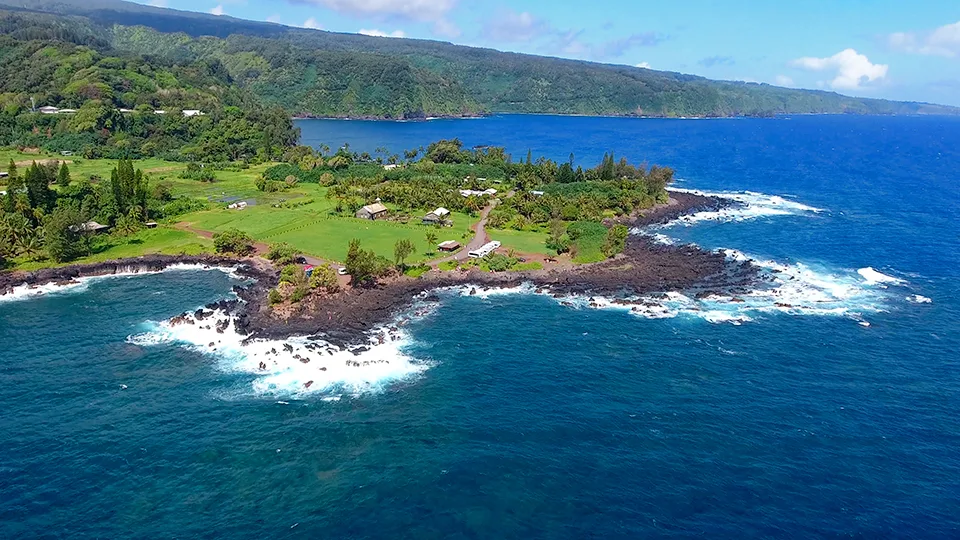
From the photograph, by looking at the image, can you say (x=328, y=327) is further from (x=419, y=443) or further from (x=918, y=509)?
(x=918, y=509)

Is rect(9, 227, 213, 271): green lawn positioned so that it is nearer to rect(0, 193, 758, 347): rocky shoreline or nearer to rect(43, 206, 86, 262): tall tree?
rect(43, 206, 86, 262): tall tree

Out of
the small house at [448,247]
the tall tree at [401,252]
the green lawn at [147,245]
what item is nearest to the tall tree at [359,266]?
the tall tree at [401,252]

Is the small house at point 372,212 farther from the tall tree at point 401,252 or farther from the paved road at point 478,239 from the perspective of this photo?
the tall tree at point 401,252

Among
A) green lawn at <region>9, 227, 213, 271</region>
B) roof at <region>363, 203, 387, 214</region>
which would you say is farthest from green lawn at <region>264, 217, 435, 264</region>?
green lawn at <region>9, 227, 213, 271</region>

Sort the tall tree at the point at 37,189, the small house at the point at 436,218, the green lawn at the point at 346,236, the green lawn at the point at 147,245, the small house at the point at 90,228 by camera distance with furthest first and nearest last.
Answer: the small house at the point at 436,218
the tall tree at the point at 37,189
the green lawn at the point at 346,236
the small house at the point at 90,228
the green lawn at the point at 147,245

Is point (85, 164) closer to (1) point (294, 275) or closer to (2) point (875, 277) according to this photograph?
(1) point (294, 275)
